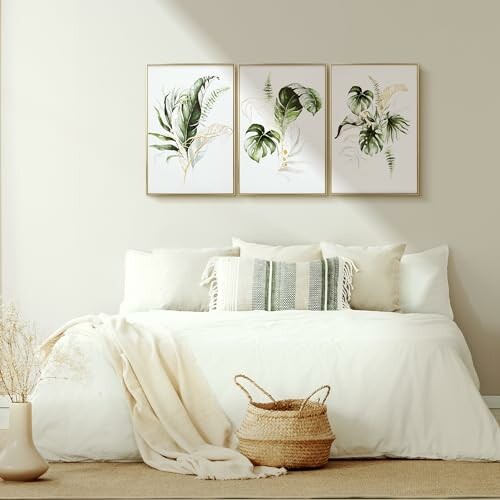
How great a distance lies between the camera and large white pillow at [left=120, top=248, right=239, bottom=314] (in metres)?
5.34

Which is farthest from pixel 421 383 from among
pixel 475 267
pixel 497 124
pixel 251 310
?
pixel 497 124

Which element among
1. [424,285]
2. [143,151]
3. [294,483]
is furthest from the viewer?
[143,151]

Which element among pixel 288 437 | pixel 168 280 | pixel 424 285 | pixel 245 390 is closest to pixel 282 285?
pixel 168 280

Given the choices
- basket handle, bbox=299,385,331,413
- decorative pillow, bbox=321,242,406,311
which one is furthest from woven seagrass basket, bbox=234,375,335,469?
decorative pillow, bbox=321,242,406,311

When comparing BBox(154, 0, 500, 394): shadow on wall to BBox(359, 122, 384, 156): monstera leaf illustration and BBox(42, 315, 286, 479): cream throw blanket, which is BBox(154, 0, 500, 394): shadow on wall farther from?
BBox(42, 315, 286, 479): cream throw blanket

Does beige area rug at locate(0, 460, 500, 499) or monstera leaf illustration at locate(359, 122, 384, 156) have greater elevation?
monstera leaf illustration at locate(359, 122, 384, 156)

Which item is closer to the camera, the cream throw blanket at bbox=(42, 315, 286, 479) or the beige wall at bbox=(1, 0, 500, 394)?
the cream throw blanket at bbox=(42, 315, 286, 479)

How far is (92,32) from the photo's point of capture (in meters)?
5.75

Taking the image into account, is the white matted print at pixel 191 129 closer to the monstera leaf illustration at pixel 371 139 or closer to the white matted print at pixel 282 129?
the white matted print at pixel 282 129

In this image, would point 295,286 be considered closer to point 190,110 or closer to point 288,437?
point 190,110

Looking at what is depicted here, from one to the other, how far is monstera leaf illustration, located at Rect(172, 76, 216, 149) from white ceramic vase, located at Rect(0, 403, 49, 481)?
2.48m

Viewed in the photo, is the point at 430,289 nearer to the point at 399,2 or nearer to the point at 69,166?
the point at 399,2

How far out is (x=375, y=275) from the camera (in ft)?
17.4

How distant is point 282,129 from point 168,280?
1.11 m
